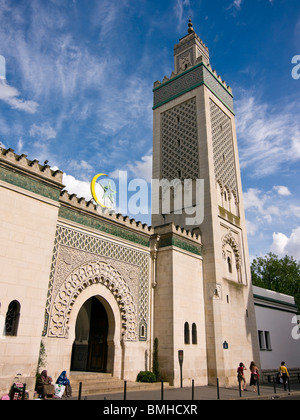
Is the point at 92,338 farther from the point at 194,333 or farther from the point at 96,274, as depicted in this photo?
the point at 194,333

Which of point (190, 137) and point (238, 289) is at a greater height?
point (190, 137)

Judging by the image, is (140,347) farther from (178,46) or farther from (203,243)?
(178,46)

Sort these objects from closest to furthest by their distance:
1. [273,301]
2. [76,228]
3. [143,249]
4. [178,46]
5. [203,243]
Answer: [76,228] < [143,249] < [203,243] < [273,301] < [178,46]

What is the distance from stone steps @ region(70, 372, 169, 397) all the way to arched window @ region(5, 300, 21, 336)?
2429 millimetres

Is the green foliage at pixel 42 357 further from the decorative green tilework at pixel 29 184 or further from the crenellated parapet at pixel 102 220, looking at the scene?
the decorative green tilework at pixel 29 184

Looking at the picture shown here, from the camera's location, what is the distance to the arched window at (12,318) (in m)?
7.90

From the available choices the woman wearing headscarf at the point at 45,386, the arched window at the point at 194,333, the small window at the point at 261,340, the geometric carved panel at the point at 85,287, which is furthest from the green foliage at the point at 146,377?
the small window at the point at 261,340

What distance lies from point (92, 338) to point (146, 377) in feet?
8.05

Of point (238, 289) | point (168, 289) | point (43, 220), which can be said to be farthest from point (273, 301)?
point (43, 220)

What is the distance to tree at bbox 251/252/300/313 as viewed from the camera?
29172 mm

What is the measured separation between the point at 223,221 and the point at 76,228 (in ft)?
26.0

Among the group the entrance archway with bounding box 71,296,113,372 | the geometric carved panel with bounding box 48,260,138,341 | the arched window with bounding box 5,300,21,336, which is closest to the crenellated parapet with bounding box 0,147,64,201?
the geometric carved panel with bounding box 48,260,138,341

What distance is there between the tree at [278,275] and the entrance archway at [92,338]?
20.3 meters

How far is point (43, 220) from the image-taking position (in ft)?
29.9
